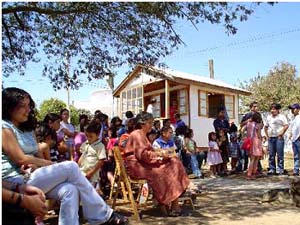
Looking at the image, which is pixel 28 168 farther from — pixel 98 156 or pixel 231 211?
pixel 231 211

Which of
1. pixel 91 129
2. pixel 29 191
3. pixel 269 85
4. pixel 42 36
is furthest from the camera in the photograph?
pixel 269 85

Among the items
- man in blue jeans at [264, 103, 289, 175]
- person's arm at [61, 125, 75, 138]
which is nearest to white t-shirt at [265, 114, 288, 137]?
man in blue jeans at [264, 103, 289, 175]

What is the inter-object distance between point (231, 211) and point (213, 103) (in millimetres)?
13296

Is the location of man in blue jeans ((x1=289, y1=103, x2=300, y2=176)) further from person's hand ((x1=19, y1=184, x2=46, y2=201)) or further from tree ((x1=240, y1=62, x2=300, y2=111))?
tree ((x1=240, y1=62, x2=300, y2=111))

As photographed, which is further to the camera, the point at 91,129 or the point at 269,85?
the point at 269,85

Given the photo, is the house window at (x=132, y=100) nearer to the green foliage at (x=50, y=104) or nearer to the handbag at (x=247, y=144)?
the handbag at (x=247, y=144)

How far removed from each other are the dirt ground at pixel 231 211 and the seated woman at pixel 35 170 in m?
1.67

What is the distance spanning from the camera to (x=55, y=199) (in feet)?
10.4

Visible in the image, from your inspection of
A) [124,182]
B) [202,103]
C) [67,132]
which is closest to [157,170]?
[124,182]

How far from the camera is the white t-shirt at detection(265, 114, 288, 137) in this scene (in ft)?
30.8

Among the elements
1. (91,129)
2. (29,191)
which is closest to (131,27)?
(91,129)

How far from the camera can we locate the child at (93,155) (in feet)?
16.6

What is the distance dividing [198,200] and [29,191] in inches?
165

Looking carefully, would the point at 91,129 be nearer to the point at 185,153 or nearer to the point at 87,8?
the point at 87,8
